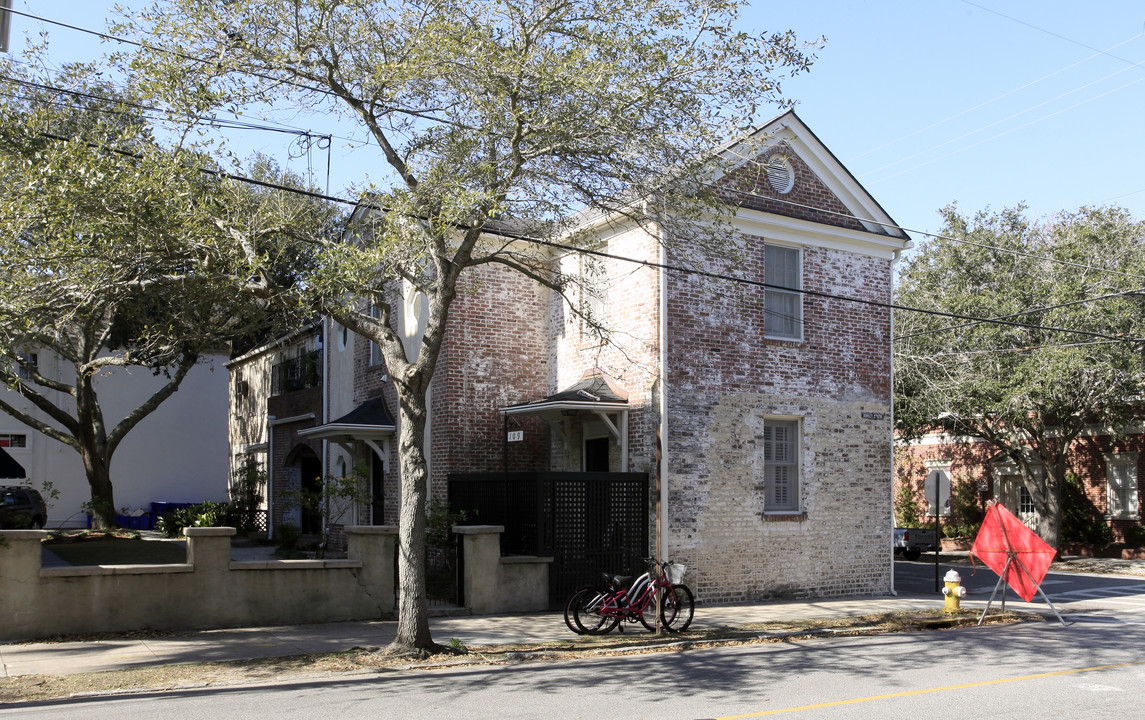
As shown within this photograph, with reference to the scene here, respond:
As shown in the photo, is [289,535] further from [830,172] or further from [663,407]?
[830,172]

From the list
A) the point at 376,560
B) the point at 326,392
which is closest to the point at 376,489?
the point at 326,392

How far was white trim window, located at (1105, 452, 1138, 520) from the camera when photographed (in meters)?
29.9

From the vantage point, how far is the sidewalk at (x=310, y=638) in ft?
36.7

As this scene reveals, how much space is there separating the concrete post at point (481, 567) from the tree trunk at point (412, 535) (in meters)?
3.47

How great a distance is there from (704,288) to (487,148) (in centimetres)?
576

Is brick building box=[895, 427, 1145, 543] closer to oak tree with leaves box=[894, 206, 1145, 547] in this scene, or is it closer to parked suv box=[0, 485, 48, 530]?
oak tree with leaves box=[894, 206, 1145, 547]

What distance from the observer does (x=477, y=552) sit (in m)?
15.4

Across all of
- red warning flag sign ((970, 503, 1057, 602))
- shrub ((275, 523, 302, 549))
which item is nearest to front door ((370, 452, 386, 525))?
shrub ((275, 523, 302, 549))

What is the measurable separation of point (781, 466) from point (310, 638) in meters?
9.27

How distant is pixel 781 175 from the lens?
18531 millimetres

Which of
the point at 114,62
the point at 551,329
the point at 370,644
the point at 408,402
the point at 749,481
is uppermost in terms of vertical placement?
the point at 114,62

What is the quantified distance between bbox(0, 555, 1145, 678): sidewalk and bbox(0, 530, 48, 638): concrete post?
412 millimetres

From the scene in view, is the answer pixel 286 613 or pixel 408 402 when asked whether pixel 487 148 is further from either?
pixel 286 613

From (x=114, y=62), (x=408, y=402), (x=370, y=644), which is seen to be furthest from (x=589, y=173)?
(x=370, y=644)
